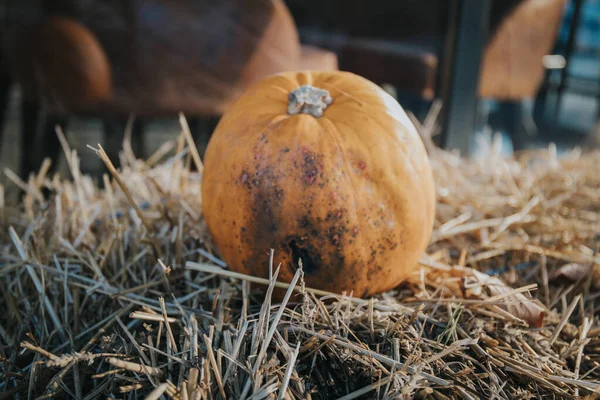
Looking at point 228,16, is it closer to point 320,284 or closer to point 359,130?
point 359,130

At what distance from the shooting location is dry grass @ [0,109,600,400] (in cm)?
76

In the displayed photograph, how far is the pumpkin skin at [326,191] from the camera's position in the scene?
92cm

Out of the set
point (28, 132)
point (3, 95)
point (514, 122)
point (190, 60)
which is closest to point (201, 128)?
point (190, 60)

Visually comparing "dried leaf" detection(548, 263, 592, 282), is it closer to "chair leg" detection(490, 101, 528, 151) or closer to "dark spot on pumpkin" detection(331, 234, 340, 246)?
"dark spot on pumpkin" detection(331, 234, 340, 246)

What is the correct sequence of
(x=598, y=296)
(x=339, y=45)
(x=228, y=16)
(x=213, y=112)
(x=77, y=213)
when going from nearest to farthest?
(x=598, y=296) → (x=77, y=213) → (x=228, y=16) → (x=213, y=112) → (x=339, y=45)

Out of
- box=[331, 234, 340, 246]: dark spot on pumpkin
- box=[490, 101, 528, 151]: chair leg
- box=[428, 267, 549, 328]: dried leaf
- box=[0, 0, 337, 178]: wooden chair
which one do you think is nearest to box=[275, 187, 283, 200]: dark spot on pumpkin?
box=[331, 234, 340, 246]: dark spot on pumpkin

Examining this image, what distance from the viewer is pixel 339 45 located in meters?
3.64

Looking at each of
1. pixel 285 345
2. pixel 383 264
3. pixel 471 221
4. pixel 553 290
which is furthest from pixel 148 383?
pixel 471 221

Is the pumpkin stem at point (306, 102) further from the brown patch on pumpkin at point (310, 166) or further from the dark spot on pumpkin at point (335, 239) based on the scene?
the dark spot on pumpkin at point (335, 239)

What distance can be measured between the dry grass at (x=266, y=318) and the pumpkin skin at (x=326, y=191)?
6cm

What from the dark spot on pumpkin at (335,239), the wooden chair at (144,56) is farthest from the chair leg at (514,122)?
the dark spot on pumpkin at (335,239)

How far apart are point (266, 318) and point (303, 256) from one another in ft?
0.50

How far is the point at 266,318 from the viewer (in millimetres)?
836

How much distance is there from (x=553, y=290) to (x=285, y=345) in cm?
74
